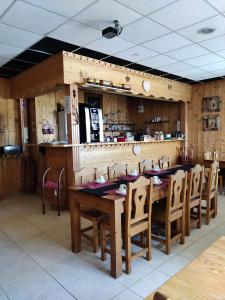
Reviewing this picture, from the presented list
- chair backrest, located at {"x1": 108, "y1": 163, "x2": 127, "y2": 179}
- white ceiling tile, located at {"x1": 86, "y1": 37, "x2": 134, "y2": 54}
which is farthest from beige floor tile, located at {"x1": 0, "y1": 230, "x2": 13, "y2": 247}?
white ceiling tile, located at {"x1": 86, "y1": 37, "x2": 134, "y2": 54}

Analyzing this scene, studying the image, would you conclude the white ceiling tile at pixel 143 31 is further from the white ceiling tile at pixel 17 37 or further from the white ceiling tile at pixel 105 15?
the white ceiling tile at pixel 17 37

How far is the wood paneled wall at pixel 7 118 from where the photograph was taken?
537 cm

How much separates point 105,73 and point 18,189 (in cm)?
353

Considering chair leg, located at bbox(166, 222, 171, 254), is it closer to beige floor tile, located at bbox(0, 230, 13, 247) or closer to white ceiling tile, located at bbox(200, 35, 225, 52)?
beige floor tile, located at bbox(0, 230, 13, 247)

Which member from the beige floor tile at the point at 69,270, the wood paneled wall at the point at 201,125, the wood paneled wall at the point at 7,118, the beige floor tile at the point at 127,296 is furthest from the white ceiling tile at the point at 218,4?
the wood paneled wall at the point at 7,118

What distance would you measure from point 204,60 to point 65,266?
425 centimetres

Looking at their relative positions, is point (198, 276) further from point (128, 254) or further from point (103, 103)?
point (103, 103)

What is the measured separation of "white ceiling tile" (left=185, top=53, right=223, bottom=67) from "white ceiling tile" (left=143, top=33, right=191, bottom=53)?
79 centimetres

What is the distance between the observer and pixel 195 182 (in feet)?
10.6

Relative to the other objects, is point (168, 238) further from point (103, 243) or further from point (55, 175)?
point (55, 175)

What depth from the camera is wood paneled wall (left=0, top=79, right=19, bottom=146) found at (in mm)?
5371

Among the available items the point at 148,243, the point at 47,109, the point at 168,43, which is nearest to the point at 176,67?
the point at 168,43

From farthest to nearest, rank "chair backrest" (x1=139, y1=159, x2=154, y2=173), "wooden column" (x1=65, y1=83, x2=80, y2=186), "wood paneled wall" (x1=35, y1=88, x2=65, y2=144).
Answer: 1. "wood paneled wall" (x1=35, y1=88, x2=65, y2=144)
2. "chair backrest" (x1=139, y1=159, x2=154, y2=173)
3. "wooden column" (x1=65, y1=83, x2=80, y2=186)

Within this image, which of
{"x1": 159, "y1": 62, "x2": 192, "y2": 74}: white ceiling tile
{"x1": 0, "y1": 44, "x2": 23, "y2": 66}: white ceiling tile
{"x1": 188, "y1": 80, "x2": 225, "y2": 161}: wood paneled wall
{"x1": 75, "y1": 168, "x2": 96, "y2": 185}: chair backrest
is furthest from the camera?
{"x1": 188, "y1": 80, "x2": 225, "y2": 161}: wood paneled wall
